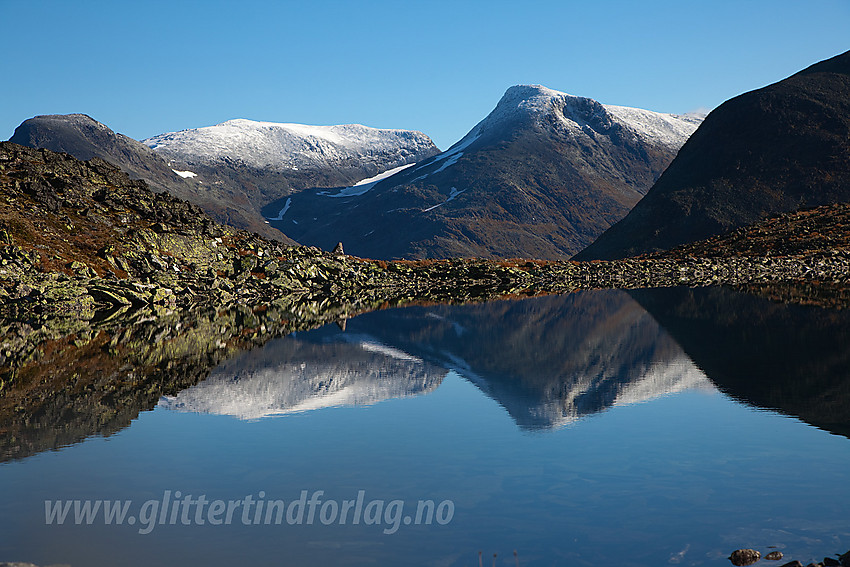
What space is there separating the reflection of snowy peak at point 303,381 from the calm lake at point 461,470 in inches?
5.3

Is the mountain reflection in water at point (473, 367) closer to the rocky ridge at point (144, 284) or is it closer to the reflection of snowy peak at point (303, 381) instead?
the reflection of snowy peak at point (303, 381)

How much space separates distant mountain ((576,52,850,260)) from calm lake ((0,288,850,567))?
129m

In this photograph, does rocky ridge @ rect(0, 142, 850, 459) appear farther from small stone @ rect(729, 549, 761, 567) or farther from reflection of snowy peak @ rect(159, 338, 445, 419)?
small stone @ rect(729, 549, 761, 567)

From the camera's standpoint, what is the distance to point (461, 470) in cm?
1313

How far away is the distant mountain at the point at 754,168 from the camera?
145750 millimetres

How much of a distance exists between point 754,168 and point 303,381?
152m

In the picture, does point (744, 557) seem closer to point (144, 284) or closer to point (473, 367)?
point (473, 367)

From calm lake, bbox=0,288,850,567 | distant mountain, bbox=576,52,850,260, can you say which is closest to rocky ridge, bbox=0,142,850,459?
calm lake, bbox=0,288,850,567

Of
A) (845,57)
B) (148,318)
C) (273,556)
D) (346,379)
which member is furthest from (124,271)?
(845,57)

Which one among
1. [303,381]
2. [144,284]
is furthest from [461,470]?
[144,284]

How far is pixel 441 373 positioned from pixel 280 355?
722 cm

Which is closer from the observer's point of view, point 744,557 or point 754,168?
point 744,557

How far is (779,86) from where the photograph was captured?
17325 cm

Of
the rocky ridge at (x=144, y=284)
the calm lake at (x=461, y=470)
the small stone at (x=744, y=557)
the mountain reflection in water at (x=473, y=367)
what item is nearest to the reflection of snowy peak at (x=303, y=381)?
the mountain reflection in water at (x=473, y=367)
